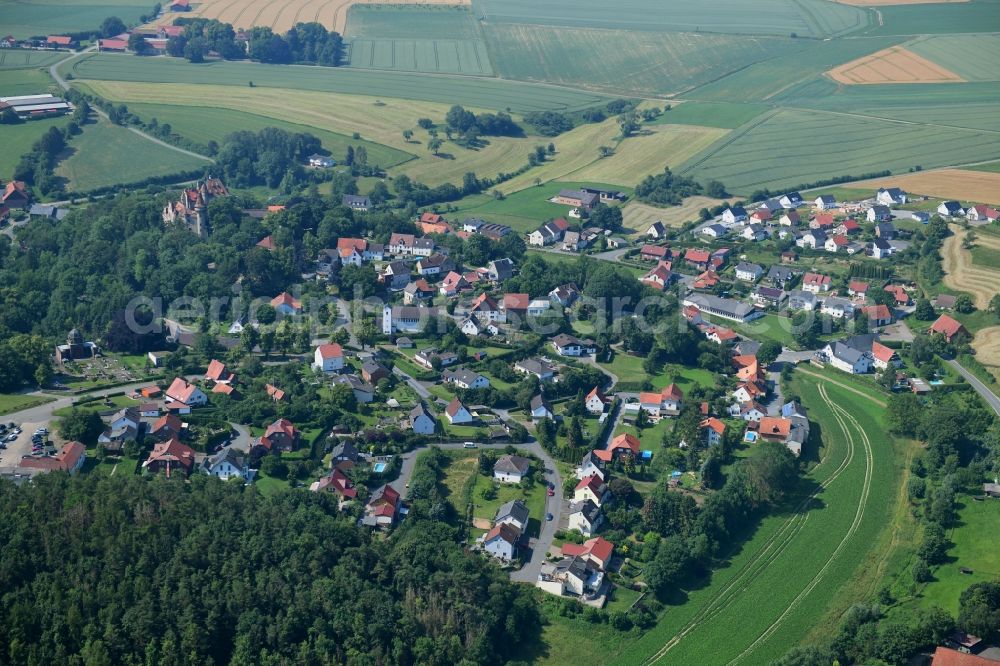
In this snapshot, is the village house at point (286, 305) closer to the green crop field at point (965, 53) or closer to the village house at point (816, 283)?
the village house at point (816, 283)

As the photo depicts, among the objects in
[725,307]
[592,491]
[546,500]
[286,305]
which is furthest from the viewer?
[725,307]

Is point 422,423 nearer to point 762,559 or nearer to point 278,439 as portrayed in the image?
point 278,439

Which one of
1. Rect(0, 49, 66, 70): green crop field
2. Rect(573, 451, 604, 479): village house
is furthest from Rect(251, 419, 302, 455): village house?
Rect(0, 49, 66, 70): green crop field

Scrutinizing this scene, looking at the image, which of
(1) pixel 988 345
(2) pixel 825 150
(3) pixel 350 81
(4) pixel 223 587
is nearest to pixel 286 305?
(4) pixel 223 587

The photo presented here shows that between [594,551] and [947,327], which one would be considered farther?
[947,327]

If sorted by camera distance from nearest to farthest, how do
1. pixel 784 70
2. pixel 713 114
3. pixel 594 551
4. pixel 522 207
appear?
pixel 594 551 → pixel 522 207 → pixel 713 114 → pixel 784 70

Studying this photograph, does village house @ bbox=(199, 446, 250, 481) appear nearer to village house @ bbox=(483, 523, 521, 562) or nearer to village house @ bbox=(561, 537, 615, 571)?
village house @ bbox=(483, 523, 521, 562)
